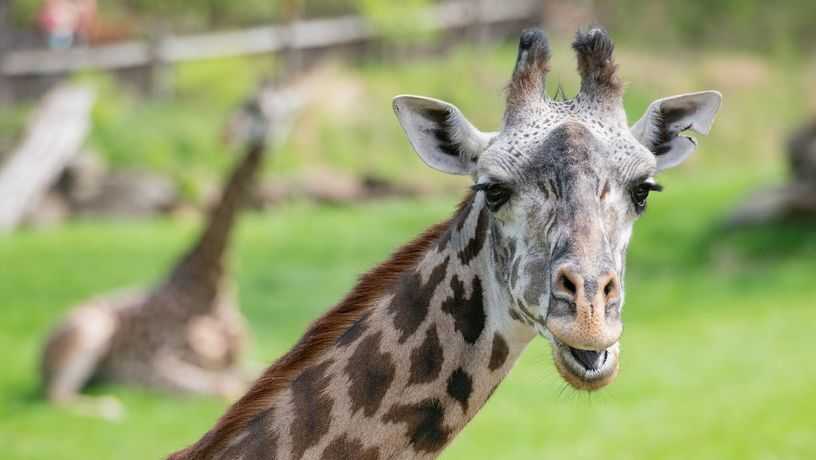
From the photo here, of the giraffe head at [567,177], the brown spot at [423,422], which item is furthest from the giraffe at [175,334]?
the brown spot at [423,422]

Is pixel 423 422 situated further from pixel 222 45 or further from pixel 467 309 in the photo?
pixel 222 45

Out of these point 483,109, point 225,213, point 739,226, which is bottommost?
point 739,226

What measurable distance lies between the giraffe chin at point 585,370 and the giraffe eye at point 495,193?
558 millimetres

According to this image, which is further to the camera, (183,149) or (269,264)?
(183,149)

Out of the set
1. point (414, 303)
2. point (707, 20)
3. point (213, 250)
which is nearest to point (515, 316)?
point (414, 303)

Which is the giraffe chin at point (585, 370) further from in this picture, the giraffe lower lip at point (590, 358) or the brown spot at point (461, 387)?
the brown spot at point (461, 387)

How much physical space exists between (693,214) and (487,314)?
55.3 feet

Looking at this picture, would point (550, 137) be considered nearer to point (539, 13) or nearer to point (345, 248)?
point (345, 248)

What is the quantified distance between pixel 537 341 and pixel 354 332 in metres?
10.6

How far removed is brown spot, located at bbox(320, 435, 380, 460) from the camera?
462 centimetres

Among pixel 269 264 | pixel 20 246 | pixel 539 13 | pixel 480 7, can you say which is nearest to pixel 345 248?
Answer: pixel 269 264

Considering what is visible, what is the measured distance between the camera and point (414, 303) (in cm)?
476

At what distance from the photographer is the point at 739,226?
19.6 metres

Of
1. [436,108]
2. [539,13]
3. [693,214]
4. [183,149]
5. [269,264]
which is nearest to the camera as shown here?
[436,108]
